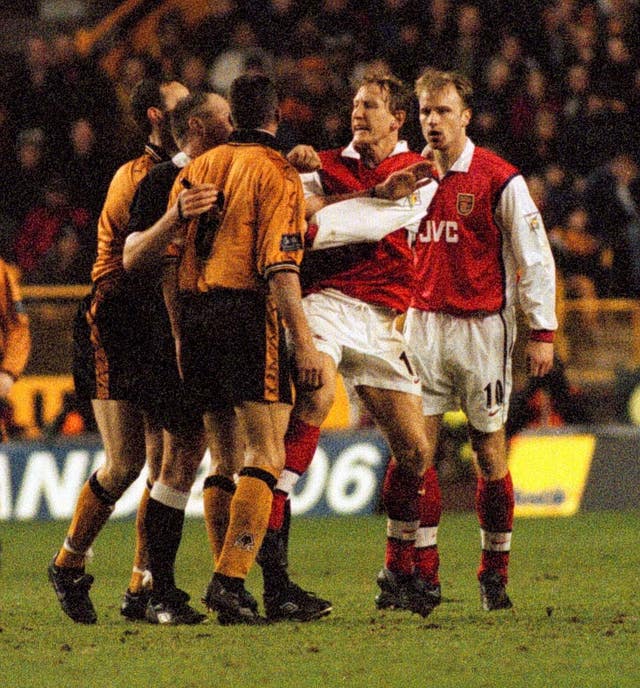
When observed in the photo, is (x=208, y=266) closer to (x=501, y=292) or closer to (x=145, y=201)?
(x=145, y=201)

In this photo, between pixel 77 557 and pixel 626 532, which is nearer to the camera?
pixel 77 557

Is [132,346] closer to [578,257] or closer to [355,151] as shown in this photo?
[355,151]

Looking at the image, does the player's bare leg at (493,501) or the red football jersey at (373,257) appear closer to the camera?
the red football jersey at (373,257)

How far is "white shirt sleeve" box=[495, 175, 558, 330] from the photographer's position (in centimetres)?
736

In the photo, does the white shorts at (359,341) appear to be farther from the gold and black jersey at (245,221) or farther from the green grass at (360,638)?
the green grass at (360,638)

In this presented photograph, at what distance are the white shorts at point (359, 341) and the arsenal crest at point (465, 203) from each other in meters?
0.55

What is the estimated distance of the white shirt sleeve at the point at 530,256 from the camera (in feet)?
24.1

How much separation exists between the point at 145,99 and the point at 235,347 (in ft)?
4.38

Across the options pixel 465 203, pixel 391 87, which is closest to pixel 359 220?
pixel 465 203

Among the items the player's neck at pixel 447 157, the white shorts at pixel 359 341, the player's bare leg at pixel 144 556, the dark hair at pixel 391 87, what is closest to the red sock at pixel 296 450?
the white shorts at pixel 359 341

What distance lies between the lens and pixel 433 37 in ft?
56.3

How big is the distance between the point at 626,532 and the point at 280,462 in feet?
16.7

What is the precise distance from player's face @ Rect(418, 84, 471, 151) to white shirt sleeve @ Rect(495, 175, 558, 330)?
1.11 ft

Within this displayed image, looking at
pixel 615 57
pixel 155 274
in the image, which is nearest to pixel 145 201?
pixel 155 274
